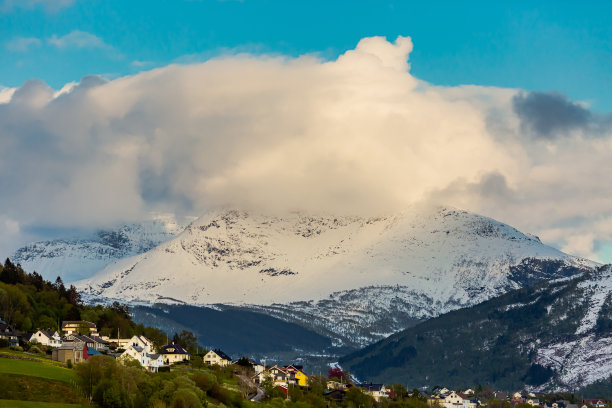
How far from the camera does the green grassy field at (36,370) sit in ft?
543

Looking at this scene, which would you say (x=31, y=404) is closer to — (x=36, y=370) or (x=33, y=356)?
(x=36, y=370)

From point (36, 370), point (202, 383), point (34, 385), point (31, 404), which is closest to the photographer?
point (31, 404)

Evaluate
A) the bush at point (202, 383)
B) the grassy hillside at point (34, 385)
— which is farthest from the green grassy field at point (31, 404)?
the bush at point (202, 383)

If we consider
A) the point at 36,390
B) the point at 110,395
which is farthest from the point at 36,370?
→ the point at 110,395

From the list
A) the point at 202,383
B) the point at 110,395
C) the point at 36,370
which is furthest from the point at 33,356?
the point at 110,395

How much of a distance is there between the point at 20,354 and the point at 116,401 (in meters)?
38.7

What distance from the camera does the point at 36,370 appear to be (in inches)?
6698

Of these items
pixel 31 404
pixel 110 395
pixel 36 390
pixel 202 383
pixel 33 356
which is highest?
pixel 202 383

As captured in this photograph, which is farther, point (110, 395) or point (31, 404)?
point (110, 395)

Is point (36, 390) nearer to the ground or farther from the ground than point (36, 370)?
nearer to the ground

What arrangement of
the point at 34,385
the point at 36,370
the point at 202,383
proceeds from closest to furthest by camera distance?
1. the point at 34,385
2. the point at 36,370
3. the point at 202,383

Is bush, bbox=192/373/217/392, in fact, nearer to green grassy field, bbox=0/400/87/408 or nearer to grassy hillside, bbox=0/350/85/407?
grassy hillside, bbox=0/350/85/407

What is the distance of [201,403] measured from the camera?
179125 millimetres

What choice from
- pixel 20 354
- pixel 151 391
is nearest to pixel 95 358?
pixel 151 391
